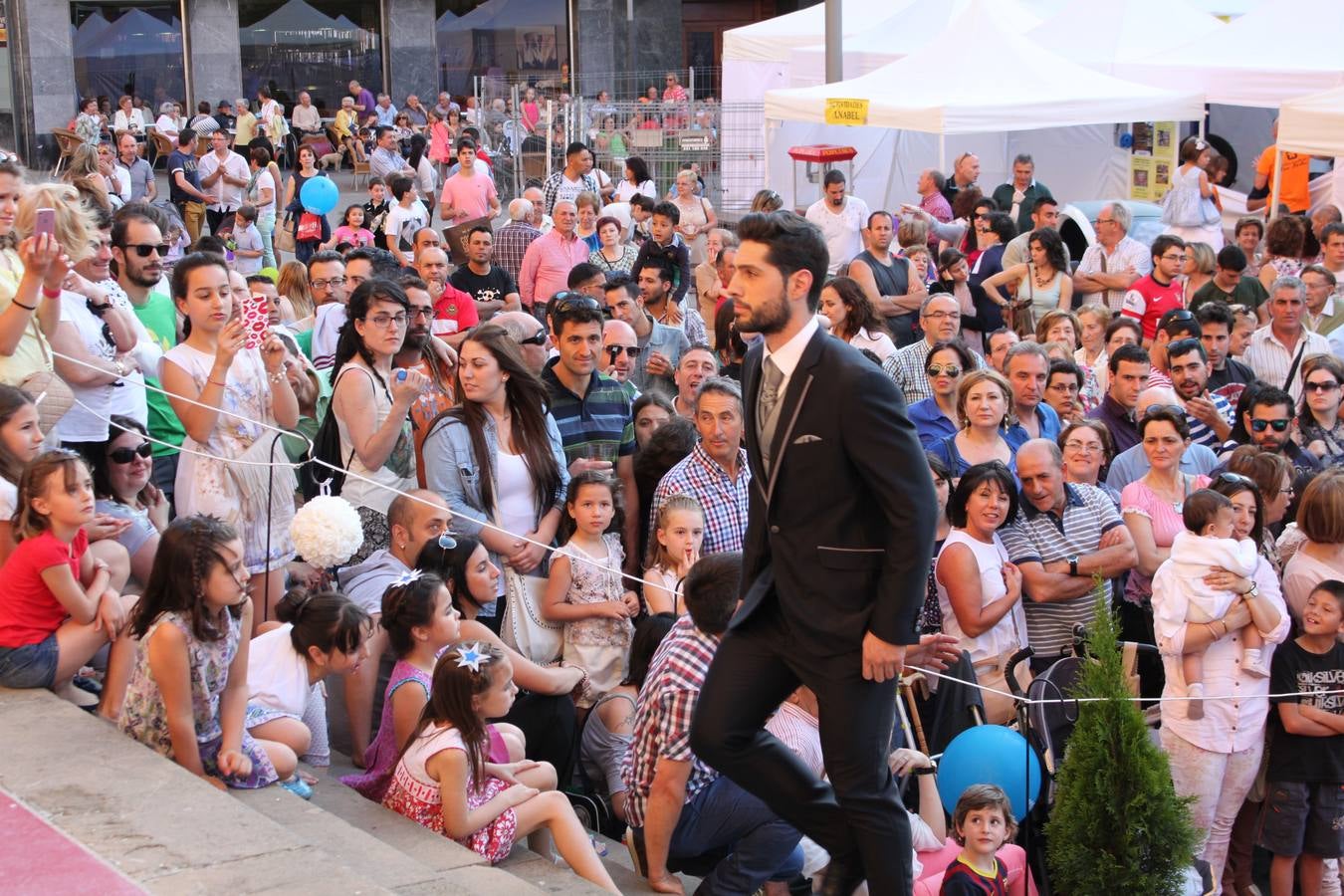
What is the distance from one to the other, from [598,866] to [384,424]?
77.6 inches

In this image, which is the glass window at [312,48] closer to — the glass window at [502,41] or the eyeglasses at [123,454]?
the glass window at [502,41]

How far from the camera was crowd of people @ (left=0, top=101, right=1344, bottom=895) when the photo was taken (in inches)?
189

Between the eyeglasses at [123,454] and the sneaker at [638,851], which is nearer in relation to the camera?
the sneaker at [638,851]

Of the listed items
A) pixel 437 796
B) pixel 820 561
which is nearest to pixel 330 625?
pixel 437 796

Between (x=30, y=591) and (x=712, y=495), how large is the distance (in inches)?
96.8

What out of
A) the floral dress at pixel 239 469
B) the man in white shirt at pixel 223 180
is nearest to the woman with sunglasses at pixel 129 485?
the floral dress at pixel 239 469

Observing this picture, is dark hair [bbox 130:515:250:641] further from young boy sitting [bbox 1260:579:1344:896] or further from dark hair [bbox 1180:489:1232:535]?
young boy sitting [bbox 1260:579:1344:896]

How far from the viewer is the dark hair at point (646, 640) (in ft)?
18.3

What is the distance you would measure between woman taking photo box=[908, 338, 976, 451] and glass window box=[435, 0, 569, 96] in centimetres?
2981

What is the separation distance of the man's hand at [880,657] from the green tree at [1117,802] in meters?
1.55

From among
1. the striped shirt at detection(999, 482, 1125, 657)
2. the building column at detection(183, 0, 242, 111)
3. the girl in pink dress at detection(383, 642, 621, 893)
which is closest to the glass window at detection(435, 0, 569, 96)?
the building column at detection(183, 0, 242, 111)

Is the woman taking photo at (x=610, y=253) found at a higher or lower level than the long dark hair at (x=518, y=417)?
higher

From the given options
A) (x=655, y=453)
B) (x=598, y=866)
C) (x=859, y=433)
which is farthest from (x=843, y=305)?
(x=859, y=433)

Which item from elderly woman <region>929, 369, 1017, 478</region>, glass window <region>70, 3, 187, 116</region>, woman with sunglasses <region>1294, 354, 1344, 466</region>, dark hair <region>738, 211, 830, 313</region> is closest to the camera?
dark hair <region>738, 211, 830, 313</region>
